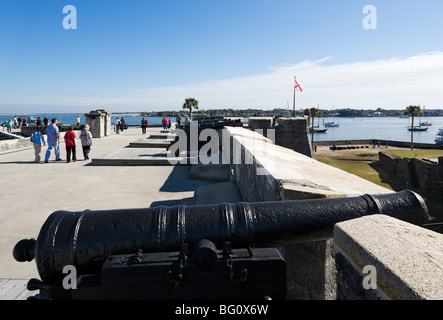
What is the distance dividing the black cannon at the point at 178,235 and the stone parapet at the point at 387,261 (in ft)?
0.68

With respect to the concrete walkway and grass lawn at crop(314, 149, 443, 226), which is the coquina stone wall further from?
the concrete walkway

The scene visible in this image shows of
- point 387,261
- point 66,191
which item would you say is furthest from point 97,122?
point 387,261

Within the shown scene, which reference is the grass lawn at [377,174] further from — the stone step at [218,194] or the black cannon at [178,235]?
the black cannon at [178,235]

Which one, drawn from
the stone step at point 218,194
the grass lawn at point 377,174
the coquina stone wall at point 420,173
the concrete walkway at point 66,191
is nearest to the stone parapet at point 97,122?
the concrete walkway at point 66,191

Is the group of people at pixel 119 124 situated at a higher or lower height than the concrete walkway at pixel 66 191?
higher

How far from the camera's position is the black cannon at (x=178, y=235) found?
4.89 ft

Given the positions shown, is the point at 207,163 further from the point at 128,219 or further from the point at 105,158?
the point at 128,219

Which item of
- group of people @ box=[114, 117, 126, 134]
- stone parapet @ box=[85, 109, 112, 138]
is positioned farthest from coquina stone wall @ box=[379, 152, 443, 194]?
stone parapet @ box=[85, 109, 112, 138]

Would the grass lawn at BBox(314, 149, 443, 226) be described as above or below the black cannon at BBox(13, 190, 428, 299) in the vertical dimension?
below

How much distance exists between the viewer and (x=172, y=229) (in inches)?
62.1

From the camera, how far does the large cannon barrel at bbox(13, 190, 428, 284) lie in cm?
153

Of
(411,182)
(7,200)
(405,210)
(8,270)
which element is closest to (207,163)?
(7,200)

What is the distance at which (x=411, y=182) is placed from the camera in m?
27.6

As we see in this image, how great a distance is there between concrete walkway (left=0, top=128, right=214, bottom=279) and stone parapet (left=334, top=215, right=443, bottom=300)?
2485 mm
